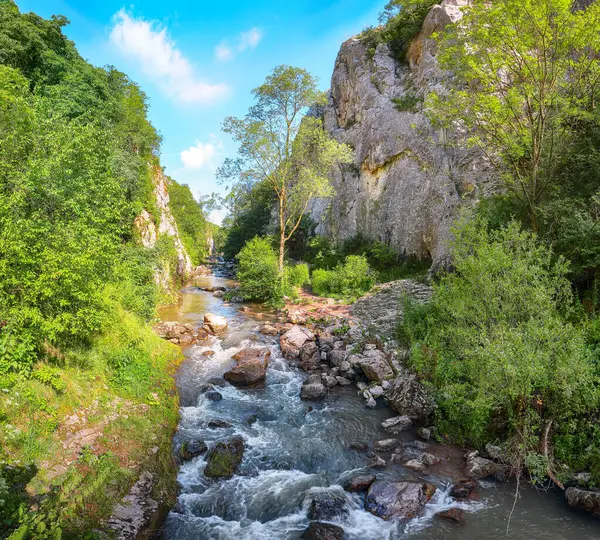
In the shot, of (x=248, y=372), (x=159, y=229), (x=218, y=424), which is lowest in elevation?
(x=218, y=424)

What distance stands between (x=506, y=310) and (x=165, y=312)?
19.5 meters

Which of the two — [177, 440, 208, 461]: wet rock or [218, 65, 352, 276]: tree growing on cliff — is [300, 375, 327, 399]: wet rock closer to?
[177, 440, 208, 461]: wet rock

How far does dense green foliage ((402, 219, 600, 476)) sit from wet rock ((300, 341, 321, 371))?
502 centimetres

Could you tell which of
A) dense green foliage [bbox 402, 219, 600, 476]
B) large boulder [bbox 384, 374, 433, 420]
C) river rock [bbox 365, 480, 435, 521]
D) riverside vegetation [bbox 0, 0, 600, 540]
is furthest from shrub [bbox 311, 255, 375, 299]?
river rock [bbox 365, 480, 435, 521]

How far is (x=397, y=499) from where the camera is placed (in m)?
7.59

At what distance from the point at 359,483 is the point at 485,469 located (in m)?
3.13

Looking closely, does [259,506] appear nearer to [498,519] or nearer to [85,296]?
[498,519]

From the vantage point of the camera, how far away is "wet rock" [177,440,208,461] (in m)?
9.02

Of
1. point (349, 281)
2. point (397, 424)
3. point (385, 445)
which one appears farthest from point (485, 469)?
point (349, 281)

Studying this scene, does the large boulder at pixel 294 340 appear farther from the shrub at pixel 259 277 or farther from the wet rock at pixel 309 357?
the shrub at pixel 259 277

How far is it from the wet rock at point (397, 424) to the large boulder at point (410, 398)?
0.85 feet

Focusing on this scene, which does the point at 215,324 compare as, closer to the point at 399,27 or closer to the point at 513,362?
the point at 513,362

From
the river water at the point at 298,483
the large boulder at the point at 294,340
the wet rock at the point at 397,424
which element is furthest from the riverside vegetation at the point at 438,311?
the large boulder at the point at 294,340

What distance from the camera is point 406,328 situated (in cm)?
1521
